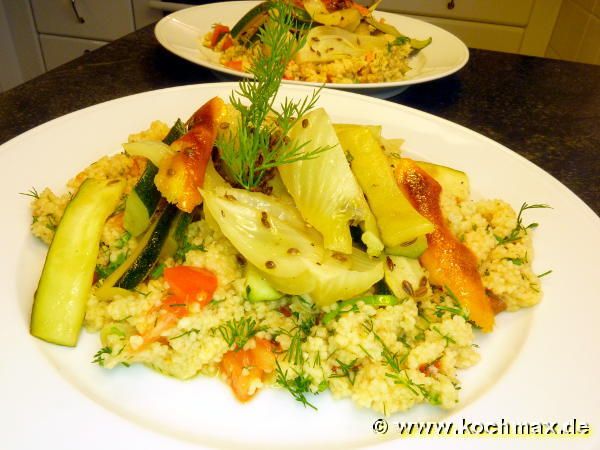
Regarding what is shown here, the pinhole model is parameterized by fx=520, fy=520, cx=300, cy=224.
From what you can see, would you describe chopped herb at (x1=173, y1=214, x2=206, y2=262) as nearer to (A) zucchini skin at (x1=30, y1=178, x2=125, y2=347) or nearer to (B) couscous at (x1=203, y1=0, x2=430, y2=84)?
(A) zucchini skin at (x1=30, y1=178, x2=125, y2=347)

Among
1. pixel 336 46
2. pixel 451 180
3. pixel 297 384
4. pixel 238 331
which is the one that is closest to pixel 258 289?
pixel 238 331

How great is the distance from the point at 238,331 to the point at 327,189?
1.30ft

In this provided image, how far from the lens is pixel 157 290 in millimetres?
1236

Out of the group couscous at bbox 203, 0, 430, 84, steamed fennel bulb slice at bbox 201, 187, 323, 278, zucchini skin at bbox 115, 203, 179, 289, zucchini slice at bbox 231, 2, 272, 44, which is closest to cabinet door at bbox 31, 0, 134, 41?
couscous at bbox 203, 0, 430, 84

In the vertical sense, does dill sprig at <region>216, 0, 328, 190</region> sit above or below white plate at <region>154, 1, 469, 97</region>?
above

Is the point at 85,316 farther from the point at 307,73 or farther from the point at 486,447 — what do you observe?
the point at 307,73

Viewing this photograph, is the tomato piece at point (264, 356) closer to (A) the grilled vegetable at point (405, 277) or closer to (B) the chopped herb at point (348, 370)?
(B) the chopped herb at point (348, 370)

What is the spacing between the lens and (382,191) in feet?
4.33

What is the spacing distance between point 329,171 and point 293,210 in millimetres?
131

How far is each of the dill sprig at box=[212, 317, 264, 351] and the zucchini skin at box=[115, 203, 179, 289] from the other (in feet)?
0.78

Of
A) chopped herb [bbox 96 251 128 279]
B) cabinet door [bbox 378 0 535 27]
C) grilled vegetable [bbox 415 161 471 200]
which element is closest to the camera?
chopped herb [bbox 96 251 128 279]

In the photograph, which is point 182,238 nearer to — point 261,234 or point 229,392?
point 261,234

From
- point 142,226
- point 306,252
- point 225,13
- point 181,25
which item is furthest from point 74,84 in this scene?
point 306,252

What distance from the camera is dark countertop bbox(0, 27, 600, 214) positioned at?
7.61 feet
